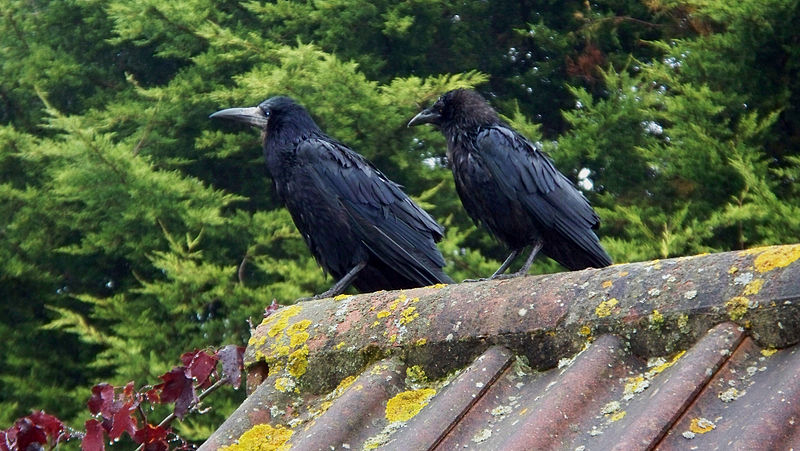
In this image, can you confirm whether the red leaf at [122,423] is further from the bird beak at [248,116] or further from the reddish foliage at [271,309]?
the bird beak at [248,116]

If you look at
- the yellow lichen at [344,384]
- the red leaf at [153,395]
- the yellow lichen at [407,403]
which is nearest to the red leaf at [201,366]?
the red leaf at [153,395]

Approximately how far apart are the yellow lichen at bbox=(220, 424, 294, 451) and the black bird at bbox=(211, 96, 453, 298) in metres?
2.27

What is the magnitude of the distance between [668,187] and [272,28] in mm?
4039

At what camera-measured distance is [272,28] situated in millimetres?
9773

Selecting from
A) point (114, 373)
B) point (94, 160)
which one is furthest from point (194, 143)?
point (114, 373)

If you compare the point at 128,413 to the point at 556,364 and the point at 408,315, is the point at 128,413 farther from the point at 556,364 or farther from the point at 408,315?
the point at 556,364

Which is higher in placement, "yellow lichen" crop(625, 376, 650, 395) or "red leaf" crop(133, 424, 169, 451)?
"yellow lichen" crop(625, 376, 650, 395)

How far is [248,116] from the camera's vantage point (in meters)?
5.73

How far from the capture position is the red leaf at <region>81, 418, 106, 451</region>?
9.86 feet

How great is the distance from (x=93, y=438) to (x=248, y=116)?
294cm

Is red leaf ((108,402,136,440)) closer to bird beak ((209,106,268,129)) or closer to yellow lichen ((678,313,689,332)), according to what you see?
yellow lichen ((678,313,689,332))

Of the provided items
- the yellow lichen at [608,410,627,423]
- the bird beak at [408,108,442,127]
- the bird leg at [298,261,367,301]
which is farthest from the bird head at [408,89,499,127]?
the yellow lichen at [608,410,627,423]

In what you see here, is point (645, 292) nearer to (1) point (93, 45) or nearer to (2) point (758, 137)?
(2) point (758, 137)

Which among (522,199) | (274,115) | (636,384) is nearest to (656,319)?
(636,384)
